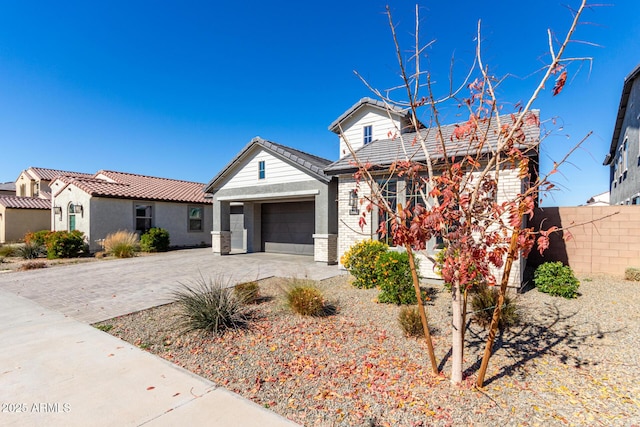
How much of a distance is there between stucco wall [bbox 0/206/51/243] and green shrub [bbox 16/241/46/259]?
10.2m

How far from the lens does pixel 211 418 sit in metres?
2.88

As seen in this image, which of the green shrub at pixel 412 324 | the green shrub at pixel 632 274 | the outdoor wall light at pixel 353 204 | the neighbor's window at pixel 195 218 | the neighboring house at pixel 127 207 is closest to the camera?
the green shrub at pixel 412 324

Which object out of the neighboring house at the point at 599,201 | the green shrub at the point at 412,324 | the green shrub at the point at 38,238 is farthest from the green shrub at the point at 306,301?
the green shrub at the point at 38,238

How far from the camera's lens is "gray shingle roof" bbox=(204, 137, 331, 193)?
1196 cm

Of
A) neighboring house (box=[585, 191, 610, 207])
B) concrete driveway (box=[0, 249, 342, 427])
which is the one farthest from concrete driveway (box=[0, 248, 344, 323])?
neighboring house (box=[585, 191, 610, 207])

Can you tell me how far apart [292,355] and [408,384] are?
1604 millimetres

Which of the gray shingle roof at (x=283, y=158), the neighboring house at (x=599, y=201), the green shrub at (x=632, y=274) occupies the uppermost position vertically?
the gray shingle roof at (x=283, y=158)

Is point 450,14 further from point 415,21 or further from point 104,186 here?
point 104,186

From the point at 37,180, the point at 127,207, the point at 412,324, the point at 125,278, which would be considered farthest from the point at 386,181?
the point at 37,180

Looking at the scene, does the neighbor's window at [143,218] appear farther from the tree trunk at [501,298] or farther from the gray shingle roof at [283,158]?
the tree trunk at [501,298]

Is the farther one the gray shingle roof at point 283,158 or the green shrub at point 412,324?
the gray shingle roof at point 283,158

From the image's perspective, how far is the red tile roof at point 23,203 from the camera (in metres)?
22.0

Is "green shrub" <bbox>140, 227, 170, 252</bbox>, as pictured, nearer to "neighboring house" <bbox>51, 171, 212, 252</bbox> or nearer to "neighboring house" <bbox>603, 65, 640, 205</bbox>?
"neighboring house" <bbox>51, 171, 212, 252</bbox>

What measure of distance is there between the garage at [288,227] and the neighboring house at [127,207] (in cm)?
621
